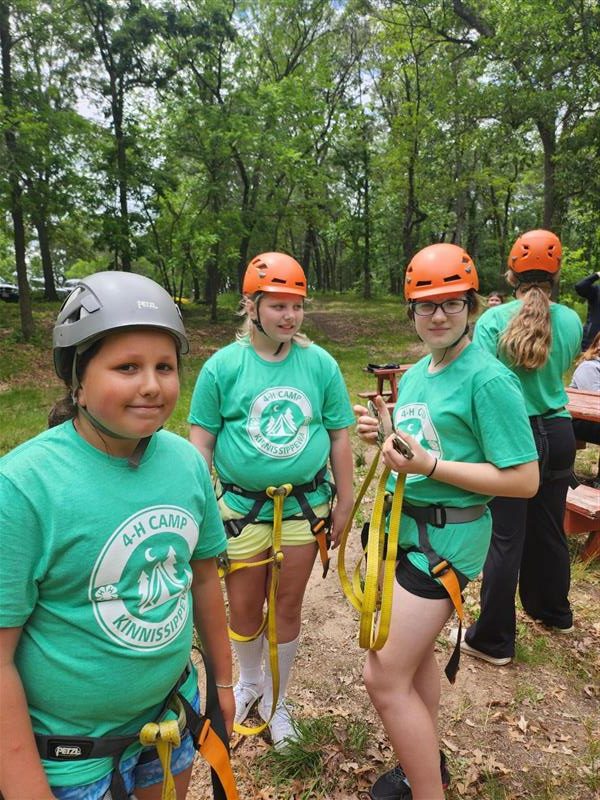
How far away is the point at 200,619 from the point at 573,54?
12.4 meters

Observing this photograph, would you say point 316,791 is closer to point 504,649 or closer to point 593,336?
point 504,649

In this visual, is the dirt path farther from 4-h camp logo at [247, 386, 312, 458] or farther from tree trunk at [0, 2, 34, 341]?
tree trunk at [0, 2, 34, 341]

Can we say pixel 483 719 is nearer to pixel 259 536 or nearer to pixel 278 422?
pixel 259 536

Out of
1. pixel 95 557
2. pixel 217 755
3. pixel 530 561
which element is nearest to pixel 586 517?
pixel 530 561

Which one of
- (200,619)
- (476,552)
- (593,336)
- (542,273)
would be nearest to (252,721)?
(200,619)

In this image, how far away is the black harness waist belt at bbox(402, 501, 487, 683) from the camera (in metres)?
1.97

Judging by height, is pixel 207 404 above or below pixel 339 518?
above

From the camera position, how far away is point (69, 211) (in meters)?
13.5

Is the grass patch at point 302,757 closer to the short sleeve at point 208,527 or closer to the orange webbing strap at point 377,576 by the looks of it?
the orange webbing strap at point 377,576

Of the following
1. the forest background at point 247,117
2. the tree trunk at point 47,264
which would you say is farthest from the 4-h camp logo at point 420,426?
the tree trunk at point 47,264

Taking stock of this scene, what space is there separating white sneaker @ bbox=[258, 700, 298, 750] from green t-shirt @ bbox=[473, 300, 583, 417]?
2.34 metres

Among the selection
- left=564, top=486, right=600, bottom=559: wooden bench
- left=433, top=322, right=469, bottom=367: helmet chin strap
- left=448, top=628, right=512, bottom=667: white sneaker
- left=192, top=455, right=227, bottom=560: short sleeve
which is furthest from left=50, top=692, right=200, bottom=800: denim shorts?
left=564, top=486, right=600, bottom=559: wooden bench

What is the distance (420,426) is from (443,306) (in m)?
0.51

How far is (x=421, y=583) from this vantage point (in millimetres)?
2010
